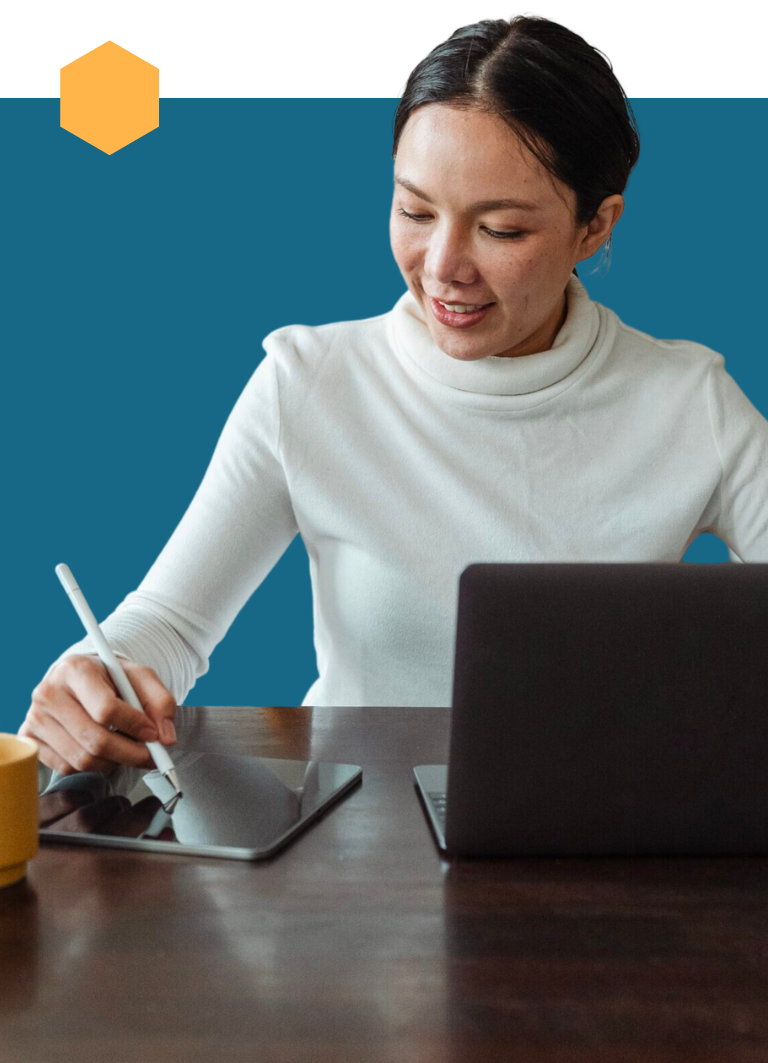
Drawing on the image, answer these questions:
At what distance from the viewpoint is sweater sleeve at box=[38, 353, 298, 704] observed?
4.23 ft

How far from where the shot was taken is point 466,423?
146cm

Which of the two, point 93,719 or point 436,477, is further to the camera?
point 436,477

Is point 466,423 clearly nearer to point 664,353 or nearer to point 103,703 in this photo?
point 664,353

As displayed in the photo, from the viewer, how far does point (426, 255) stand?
1.30 m

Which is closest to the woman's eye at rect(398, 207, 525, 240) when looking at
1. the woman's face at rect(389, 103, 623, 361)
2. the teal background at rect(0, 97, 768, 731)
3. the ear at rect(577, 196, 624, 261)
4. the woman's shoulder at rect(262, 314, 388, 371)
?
the woman's face at rect(389, 103, 623, 361)

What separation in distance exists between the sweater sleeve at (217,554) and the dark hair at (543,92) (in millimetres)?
406

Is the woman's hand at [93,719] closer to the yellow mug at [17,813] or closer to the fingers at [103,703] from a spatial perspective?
the fingers at [103,703]

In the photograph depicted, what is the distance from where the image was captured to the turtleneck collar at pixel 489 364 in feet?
4.75

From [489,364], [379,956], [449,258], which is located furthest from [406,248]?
[379,956]

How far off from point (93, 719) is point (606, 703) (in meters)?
0.43

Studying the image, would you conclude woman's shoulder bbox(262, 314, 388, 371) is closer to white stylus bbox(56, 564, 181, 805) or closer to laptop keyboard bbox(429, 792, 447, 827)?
white stylus bbox(56, 564, 181, 805)

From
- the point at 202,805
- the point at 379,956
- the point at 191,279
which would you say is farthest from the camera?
the point at 191,279

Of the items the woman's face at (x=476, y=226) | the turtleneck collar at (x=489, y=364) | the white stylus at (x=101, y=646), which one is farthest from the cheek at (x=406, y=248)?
the white stylus at (x=101, y=646)

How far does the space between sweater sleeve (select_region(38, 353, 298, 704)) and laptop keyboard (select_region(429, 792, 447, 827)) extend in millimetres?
443
